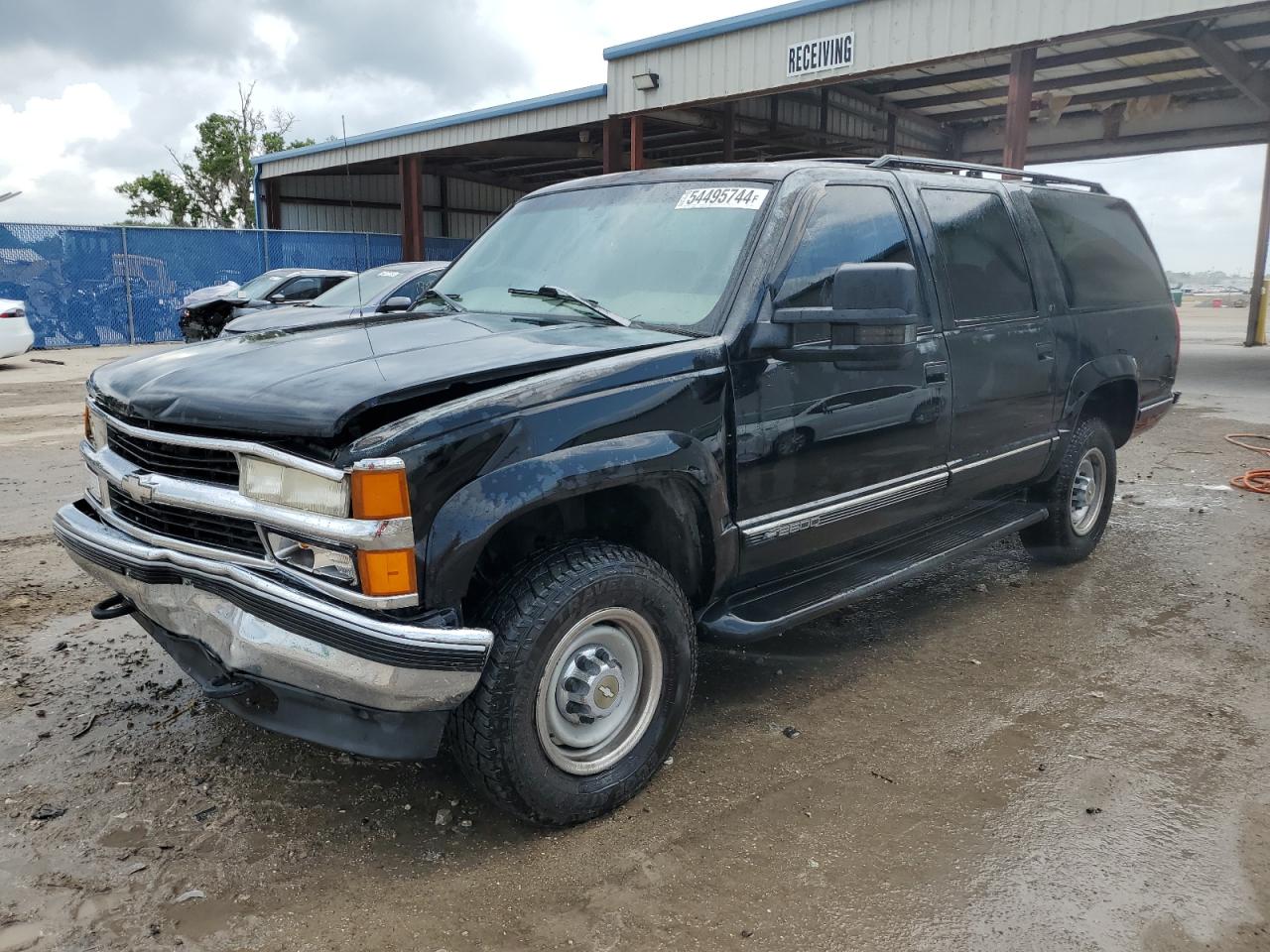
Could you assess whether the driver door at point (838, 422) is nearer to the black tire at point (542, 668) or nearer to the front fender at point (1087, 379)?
the black tire at point (542, 668)

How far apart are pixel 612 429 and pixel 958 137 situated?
72.0 feet

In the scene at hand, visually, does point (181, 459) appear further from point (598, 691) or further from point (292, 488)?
point (598, 691)

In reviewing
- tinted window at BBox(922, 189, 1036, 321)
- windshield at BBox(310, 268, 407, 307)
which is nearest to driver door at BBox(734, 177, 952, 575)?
tinted window at BBox(922, 189, 1036, 321)

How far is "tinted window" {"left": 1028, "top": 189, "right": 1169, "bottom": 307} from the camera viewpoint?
15.9 ft

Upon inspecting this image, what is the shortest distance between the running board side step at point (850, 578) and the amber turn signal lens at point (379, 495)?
125 centimetres

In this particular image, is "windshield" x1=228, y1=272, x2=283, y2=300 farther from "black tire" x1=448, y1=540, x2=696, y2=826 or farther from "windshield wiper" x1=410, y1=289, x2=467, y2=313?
"black tire" x1=448, y1=540, x2=696, y2=826

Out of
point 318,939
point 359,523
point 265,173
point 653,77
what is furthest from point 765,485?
point 265,173

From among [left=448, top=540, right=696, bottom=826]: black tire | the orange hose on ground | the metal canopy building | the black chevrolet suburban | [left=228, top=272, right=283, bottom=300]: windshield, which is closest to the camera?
the black chevrolet suburban

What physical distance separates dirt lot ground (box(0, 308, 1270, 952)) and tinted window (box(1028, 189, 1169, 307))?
1720mm

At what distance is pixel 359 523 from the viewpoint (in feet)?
7.50

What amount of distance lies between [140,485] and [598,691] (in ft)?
4.65

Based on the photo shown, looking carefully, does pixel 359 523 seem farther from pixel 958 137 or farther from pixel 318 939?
pixel 958 137

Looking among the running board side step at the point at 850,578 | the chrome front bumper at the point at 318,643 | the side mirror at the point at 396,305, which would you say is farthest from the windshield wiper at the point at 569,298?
the chrome front bumper at the point at 318,643

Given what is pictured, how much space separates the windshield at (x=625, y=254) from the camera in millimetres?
3303
